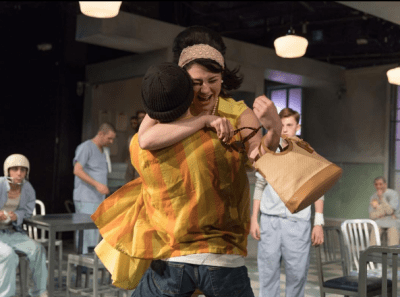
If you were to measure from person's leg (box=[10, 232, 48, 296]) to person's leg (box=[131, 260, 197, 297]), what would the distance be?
11.5ft

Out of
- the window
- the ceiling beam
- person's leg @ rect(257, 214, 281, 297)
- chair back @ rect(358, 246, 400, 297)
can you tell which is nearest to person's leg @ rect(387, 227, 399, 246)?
the ceiling beam

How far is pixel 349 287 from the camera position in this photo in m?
3.57

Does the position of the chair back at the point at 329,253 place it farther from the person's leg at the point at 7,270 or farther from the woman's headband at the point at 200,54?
the woman's headband at the point at 200,54

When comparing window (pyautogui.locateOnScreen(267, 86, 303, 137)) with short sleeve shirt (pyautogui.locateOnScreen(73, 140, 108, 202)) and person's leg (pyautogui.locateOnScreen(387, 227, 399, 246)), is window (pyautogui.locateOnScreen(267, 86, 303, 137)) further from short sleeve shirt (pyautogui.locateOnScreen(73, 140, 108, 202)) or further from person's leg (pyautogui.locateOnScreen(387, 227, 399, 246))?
short sleeve shirt (pyautogui.locateOnScreen(73, 140, 108, 202))

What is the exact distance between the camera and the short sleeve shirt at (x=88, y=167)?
582cm

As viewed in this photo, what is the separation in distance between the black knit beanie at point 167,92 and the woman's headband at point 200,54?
4.4 inches

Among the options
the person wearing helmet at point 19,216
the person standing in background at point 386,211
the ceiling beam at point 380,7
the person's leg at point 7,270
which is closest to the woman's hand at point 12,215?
the person wearing helmet at point 19,216

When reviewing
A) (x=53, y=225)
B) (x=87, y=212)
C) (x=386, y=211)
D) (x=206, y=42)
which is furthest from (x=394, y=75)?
(x=206, y=42)

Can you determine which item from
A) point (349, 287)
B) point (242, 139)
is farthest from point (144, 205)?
point (349, 287)

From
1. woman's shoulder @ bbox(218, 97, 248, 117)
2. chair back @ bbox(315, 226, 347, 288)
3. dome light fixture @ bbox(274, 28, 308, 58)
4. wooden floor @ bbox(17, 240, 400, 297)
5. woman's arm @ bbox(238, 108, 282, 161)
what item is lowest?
wooden floor @ bbox(17, 240, 400, 297)

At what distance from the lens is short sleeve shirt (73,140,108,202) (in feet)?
19.1

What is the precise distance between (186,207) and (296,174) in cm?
28

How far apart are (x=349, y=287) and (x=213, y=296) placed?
2454 millimetres

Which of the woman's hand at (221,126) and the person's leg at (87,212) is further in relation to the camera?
the person's leg at (87,212)
